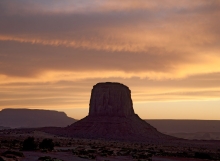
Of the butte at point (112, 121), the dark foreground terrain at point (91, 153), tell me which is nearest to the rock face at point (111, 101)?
the butte at point (112, 121)

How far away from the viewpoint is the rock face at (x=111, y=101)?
429 feet

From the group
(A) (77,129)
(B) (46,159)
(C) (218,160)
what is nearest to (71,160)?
(B) (46,159)

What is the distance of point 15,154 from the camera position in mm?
35469

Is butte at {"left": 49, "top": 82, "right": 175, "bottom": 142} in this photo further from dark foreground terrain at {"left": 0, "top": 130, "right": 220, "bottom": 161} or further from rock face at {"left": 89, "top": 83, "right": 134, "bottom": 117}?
dark foreground terrain at {"left": 0, "top": 130, "right": 220, "bottom": 161}

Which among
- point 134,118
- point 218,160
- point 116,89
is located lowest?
point 218,160

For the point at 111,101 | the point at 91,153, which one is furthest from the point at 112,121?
the point at 91,153

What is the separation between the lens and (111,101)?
133m

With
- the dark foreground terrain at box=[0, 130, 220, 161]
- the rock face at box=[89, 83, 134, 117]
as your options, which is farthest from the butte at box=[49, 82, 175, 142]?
the dark foreground terrain at box=[0, 130, 220, 161]

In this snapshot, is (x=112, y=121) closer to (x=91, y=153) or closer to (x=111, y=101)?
(x=111, y=101)

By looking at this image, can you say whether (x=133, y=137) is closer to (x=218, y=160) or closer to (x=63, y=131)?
(x=63, y=131)

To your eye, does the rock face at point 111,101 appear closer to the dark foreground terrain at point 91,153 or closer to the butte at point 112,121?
the butte at point 112,121

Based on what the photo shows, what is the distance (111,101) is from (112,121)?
12.2m

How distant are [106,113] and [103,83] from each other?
13.3 meters

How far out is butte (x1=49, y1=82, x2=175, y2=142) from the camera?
115 m
